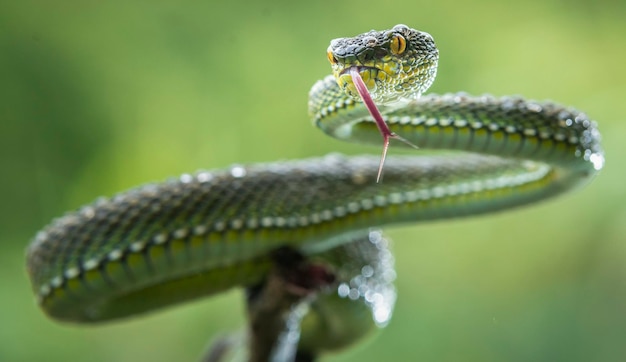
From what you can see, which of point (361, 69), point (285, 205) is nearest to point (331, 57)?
point (361, 69)

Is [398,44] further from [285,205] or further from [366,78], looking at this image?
[285,205]

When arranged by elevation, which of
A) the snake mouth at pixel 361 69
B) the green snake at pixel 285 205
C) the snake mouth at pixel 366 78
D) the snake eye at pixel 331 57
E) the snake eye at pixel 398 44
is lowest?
the green snake at pixel 285 205

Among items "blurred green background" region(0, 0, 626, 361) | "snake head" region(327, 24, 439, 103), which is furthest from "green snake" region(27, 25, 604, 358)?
"snake head" region(327, 24, 439, 103)

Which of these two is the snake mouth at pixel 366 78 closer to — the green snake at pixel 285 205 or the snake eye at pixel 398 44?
the snake eye at pixel 398 44

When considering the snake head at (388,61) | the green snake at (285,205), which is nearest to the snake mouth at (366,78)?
the snake head at (388,61)

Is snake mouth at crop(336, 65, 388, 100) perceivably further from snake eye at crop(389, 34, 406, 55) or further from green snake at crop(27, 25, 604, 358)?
green snake at crop(27, 25, 604, 358)

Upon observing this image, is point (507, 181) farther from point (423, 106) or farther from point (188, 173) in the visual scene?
point (188, 173)

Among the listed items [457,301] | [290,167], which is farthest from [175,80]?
[457,301]
